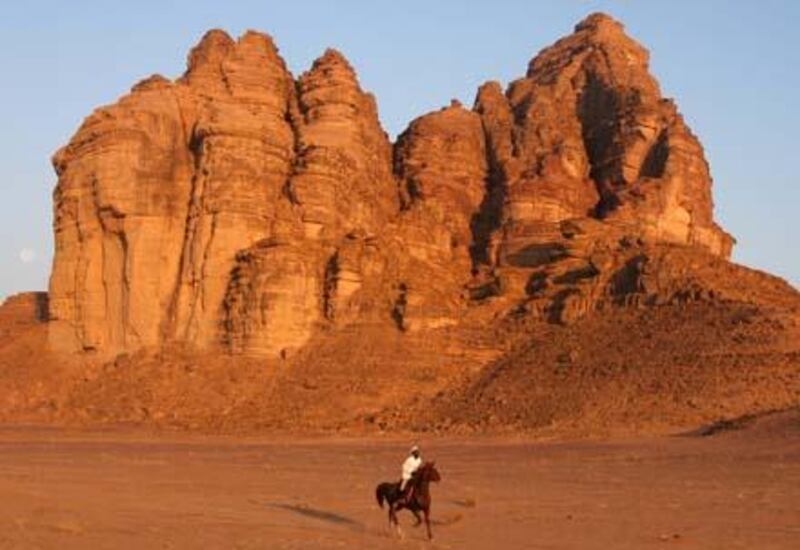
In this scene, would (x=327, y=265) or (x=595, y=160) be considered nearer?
(x=327, y=265)

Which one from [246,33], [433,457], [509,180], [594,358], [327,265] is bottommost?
[433,457]

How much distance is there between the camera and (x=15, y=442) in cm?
5597

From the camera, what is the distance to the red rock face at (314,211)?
71.8 metres

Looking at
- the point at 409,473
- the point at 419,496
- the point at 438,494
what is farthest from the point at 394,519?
the point at 438,494

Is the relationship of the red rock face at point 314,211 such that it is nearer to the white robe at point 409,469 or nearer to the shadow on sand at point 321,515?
the shadow on sand at point 321,515

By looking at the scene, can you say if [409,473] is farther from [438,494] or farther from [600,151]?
Result: [600,151]

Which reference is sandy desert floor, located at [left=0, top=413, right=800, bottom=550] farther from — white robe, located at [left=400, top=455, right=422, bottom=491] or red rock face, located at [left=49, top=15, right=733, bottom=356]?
red rock face, located at [left=49, top=15, right=733, bottom=356]

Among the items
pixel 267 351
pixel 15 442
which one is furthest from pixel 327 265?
pixel 15 442

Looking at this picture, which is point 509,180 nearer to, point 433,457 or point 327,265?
point 327,265

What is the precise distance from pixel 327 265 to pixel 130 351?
43.7ft

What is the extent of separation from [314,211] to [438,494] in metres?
48.1

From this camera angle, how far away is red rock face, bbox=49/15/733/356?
71.8 meters

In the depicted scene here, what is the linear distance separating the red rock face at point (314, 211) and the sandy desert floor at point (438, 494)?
2134 cm

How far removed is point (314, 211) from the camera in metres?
75.4
